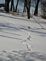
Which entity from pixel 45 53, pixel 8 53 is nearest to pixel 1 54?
pixel 8 53

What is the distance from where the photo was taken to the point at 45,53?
23.0ft

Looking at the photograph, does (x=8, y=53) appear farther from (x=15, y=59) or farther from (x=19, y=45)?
(x=19, y=45)

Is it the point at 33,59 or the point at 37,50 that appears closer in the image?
the point at 33,59

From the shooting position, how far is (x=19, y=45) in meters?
7.85

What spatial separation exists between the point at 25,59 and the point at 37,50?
1.37 meters

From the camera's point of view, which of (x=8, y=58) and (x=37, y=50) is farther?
(x=37, y=50)

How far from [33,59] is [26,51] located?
0.89 m

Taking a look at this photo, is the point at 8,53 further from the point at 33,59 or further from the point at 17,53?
the point at 33,59

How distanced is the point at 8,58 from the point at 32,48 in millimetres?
1729

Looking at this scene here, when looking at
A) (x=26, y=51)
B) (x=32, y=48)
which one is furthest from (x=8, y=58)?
(x=32, y=48)

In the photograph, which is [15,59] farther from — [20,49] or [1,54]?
[20,49]

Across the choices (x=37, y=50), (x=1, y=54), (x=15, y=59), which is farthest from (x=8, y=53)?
(x=37, y=50)

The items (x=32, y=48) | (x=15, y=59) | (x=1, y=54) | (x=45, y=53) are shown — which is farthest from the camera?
(x=32, y=48)

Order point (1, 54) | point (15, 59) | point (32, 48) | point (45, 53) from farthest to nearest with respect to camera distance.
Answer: point (32, 48) → point (45, 53) → point (1, 54) → point (15, 59)
